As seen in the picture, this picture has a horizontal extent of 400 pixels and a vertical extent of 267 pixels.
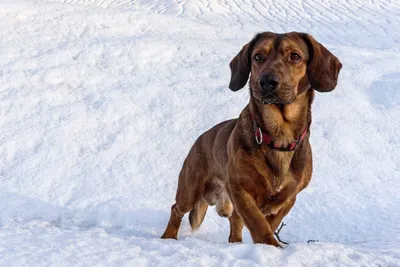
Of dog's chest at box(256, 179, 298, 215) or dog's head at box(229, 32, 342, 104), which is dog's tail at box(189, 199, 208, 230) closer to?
dog's chest at box(256, 179, 298, 215)

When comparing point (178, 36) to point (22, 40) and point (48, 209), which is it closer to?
point (22, 40)

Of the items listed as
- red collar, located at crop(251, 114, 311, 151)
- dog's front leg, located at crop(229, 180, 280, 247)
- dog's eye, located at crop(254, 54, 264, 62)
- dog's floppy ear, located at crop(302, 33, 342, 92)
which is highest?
dog's eye, located at crop(254, 54, 264, 62)

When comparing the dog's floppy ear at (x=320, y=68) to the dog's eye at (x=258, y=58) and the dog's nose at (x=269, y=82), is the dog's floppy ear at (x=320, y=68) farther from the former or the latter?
the dog's nose at (x=269, y=82)

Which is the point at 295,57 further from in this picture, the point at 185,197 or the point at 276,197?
the point at 185,197

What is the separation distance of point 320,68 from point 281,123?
19.3 inches

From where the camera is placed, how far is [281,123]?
132 inches

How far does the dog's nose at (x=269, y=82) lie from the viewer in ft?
9.76

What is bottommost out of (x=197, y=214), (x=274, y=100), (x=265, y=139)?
(x=197, y=214)

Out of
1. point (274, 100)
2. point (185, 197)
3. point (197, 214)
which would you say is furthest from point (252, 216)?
point (197, 214)

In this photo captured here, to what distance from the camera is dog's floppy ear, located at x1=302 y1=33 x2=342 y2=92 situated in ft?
10.9

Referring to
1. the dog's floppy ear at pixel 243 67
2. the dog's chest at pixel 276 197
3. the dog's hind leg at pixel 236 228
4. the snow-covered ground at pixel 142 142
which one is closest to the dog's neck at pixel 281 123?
the dog's chest at pixel 276 197

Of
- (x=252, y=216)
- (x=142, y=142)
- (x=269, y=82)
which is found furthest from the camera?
(x=142, y=142)

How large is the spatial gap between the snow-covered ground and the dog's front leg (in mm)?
127

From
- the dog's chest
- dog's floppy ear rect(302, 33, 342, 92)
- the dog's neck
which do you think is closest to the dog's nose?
the dog's neck
